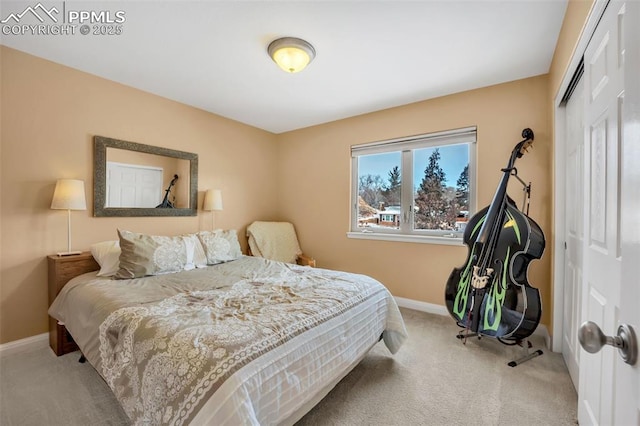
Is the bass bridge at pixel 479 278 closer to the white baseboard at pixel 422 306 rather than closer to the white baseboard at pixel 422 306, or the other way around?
the white baseboard at pixel 422 306

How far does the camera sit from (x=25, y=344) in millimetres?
2271

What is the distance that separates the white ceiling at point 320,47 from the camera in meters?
1.78

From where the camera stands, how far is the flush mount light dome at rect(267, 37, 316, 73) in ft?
6.68

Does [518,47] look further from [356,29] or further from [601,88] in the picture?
[601,88]

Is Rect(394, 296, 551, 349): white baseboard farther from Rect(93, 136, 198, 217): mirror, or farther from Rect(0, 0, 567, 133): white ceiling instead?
Rect(93, 136, 198, 217): mirror

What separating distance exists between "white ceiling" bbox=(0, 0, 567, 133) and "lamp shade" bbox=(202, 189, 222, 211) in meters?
1.10

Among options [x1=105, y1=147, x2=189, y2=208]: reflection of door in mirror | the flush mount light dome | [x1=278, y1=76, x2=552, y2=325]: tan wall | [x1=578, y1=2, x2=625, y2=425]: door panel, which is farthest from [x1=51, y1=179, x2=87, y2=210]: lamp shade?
[x1=578, y1=2, x2=625, y2=425]: door panel

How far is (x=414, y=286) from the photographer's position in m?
3.25

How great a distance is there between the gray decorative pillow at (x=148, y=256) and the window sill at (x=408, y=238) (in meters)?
2.11

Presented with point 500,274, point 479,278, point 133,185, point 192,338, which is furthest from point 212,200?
point 500,274

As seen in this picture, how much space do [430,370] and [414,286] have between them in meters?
1.27

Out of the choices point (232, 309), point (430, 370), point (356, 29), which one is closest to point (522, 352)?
point (430, 370)

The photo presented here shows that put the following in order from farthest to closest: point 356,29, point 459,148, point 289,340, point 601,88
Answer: point 459,148 < point 356,29 < point 289,340 < point 601,88

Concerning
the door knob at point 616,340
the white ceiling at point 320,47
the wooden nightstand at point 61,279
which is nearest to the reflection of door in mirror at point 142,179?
the wooden nightstand at point 61,279
